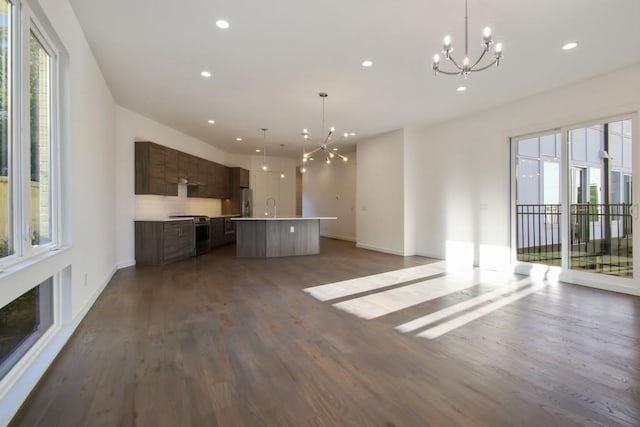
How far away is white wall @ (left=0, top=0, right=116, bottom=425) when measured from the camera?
197 centimetres

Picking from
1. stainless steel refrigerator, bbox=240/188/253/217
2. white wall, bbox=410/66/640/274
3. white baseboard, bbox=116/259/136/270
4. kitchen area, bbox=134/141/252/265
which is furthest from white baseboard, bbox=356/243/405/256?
white baseboard, bbox=116/259/136/270

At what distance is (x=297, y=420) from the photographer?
5.40 ft

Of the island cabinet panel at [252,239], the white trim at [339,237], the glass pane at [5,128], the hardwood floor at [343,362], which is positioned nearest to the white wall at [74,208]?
the hardwood floor at [343,362]

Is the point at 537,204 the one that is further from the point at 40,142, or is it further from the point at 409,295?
the point at 40,142

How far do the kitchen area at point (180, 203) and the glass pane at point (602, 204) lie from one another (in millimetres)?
7200

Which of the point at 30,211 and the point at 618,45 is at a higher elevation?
the point at 618,45

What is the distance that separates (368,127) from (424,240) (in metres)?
3.00

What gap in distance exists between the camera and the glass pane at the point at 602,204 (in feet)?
14.4

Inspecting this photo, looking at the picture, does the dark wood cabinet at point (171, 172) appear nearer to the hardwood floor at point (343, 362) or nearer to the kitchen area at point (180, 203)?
the kitchen area at point (180, 203)

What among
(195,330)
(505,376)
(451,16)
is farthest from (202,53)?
(505,376)

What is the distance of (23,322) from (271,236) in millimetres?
4861

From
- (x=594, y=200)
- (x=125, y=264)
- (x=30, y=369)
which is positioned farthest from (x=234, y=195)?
(x=594, y=200)

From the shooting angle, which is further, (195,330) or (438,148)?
(438,148)

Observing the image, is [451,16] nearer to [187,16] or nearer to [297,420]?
[187,16]
